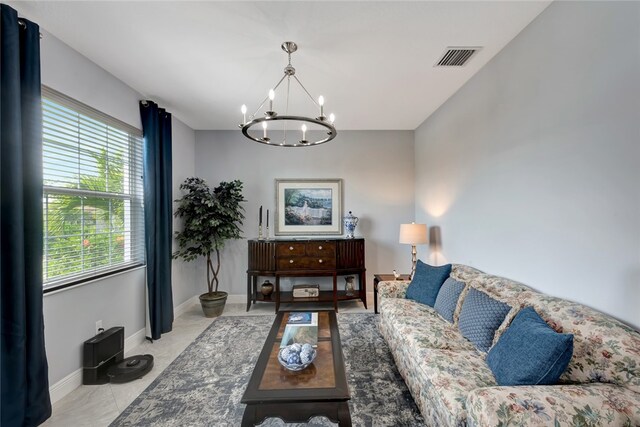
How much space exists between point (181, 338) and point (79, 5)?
3.17m

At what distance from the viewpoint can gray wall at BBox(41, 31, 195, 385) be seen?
2.07 m

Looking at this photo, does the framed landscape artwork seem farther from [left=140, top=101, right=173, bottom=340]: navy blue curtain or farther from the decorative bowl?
the decorative bowl

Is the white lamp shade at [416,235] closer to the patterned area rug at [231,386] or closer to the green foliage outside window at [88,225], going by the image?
the patterned area rug at [231,386]

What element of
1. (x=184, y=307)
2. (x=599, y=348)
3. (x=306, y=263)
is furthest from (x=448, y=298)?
(x=184, y=307)

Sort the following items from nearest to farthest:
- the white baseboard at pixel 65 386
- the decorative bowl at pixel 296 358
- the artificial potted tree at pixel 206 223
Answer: the decorative bowl at pixel 296 358, the white baseboard at pixel 65 386, the artificial potted tree at pixel 206 223

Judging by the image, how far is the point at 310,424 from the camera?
5.81 ft

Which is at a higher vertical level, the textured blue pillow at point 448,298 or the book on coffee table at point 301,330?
the textured blue pillow at point 448,298

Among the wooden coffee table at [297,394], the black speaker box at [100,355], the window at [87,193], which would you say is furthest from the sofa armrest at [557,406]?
the window at [87,193]

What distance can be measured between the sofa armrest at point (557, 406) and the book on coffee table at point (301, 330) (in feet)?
3.64

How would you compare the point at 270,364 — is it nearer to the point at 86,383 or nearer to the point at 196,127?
the point at 86,383

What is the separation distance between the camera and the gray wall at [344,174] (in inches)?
172

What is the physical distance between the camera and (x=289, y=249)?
391 centimetres

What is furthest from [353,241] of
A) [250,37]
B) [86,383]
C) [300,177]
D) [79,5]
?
[79,5]

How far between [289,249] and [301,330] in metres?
1.81
